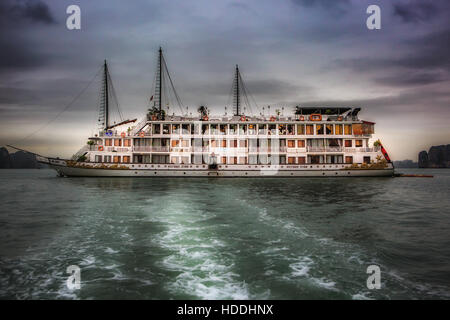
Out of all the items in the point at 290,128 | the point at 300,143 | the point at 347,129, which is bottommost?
the point at 300,143

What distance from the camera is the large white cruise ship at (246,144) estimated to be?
4341cm

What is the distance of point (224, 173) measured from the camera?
4231 centimetres

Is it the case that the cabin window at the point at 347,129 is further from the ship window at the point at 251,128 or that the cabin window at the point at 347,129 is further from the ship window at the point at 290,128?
the ship window at the point at 251,128

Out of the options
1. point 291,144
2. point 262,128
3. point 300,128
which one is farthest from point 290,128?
point 262,128

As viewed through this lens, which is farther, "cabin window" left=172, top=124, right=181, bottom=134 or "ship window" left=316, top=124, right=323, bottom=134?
"ship window" left=316, top=124, right=323, bottom=134

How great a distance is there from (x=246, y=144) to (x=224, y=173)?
665 cm

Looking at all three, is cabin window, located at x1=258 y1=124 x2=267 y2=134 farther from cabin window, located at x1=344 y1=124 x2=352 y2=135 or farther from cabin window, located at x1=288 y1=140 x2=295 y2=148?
cabin window, located at x1=344 y1=124 x2=352 y2=135

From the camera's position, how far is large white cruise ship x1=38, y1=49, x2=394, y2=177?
43.4 m

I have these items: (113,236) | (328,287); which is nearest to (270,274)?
(328,287)

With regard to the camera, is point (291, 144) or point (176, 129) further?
point (176, 129)

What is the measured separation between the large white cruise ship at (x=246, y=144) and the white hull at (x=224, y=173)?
158mm

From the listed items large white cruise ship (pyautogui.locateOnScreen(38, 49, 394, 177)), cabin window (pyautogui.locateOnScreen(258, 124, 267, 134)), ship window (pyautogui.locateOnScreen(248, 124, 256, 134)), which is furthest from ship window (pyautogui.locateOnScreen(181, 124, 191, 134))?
cabin window (pyautogui.locateOnScreen(258, 124, 267, 134))

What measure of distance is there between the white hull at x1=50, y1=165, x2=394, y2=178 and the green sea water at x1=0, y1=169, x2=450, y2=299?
2660 centimetres

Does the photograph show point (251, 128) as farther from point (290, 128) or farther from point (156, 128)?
point (156, 128)
